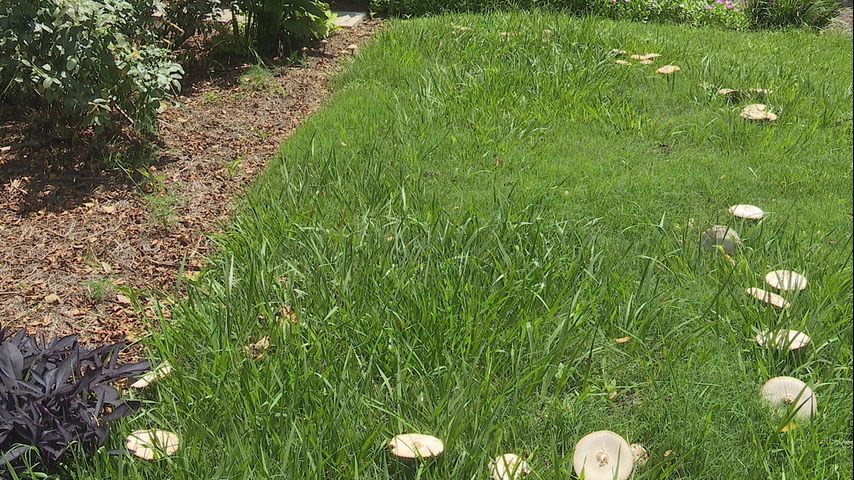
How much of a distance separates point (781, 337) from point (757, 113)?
6.31 ft

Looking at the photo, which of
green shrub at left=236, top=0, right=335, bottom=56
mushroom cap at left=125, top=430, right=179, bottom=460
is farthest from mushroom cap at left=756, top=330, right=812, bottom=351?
green shrub at left=236, top=0, right=335, bottom=56

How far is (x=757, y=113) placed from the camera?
382 cm

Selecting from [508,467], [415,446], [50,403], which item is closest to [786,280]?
[508,467]

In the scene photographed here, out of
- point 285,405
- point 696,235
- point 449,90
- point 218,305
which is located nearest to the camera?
point 285,405

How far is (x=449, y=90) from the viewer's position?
4480mm

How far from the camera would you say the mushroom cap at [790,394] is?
80.0 inches

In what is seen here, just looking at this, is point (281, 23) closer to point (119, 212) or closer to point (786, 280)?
point (119, 212)

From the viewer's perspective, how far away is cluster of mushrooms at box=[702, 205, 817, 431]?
2.04 m

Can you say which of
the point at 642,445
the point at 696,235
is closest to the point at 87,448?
the point at 642,445

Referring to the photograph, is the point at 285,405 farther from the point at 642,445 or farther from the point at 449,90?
the point at 449,90

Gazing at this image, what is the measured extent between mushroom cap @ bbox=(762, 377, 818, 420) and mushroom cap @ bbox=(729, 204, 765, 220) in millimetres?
921

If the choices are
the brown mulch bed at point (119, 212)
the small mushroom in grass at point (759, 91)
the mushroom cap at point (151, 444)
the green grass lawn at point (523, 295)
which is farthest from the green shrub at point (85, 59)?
the small mushroom in grass at point (759, 91)

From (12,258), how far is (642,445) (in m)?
2.53

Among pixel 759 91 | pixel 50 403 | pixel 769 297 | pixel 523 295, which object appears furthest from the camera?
pixel 759 91
